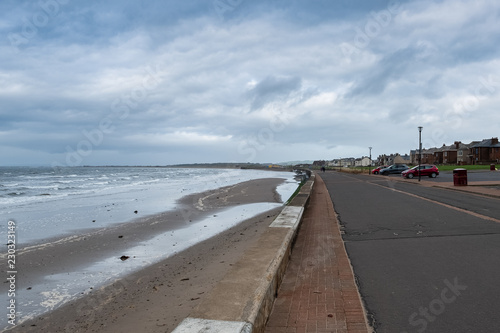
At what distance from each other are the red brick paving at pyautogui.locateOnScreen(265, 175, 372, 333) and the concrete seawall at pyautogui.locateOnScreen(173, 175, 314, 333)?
17 centimetres

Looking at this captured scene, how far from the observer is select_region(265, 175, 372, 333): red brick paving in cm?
378

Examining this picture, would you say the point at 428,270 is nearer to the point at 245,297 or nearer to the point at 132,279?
the point at 245,297

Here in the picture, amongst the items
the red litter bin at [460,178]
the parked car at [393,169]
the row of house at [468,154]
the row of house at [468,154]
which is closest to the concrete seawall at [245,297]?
the red litter bin at [460,178]

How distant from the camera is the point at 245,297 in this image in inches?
144

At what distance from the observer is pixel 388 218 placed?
34.9 feet

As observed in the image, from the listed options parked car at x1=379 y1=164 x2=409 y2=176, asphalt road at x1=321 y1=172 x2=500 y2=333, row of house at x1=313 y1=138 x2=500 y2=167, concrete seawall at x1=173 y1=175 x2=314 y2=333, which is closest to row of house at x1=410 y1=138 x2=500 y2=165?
row of house at x1=313 y1=138 x2=500 y2=167

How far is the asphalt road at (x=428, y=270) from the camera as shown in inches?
153

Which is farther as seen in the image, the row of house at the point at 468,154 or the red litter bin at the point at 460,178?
the row of house at the point at 468,154

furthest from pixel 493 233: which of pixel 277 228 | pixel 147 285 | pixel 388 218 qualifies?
pixel 147 285

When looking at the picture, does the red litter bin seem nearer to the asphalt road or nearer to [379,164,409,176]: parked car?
the asphalt road

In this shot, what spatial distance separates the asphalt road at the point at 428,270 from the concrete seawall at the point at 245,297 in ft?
3.90

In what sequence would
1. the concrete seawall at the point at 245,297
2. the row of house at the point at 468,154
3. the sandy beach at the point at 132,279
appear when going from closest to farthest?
1. the concrete seawall at the point at 245,297
2. the sandy beach at the point at 132,279
3. the row of house at the point at 468,154

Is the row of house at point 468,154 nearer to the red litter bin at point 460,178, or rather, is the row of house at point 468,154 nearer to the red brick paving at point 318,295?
the red litter bin at point 460,178

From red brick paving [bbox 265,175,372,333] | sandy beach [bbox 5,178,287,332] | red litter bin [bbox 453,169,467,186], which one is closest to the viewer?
red brick paving [bbox 265,175,372,333]
